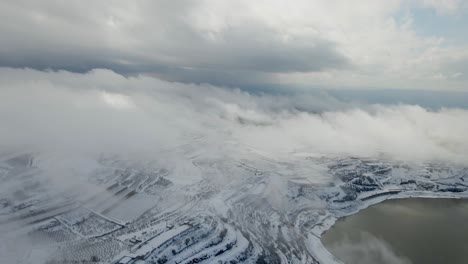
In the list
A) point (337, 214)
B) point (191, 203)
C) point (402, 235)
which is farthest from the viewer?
point (337, 214)

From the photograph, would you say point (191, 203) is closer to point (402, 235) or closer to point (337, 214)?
point (337, 214)

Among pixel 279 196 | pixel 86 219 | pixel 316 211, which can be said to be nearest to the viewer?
pixel 86 219

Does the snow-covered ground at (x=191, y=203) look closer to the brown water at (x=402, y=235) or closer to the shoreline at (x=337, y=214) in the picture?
the shoreline at (x=337, y=214)

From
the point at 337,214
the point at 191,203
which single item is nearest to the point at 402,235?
the point at 337,214

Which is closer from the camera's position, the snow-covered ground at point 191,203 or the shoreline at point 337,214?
the snow-covered ground at point 191,203

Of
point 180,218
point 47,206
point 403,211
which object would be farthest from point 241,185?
point 47,206

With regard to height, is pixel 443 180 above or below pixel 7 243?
above

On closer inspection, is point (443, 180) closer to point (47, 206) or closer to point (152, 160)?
point (152, 160)

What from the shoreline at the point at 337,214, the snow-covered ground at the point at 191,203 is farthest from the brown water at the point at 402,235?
the snow-covered ground at the point at 191,203
